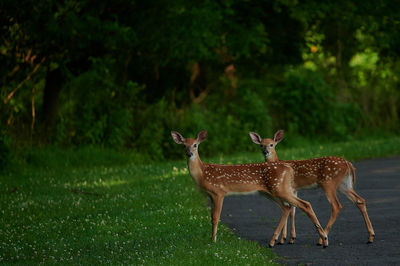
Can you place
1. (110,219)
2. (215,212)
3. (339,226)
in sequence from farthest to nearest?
(110,219) < (339,226) < (215,212)

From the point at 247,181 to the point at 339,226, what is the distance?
198cm

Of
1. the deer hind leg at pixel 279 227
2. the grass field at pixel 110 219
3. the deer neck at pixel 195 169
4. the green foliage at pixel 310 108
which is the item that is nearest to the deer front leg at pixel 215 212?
the grass field at pixel 110 219

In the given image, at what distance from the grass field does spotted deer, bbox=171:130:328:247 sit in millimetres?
590

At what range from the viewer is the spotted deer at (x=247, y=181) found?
9.74 m

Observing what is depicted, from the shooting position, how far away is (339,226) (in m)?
11.1

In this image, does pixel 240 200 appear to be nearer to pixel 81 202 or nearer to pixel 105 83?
pixel 81 202

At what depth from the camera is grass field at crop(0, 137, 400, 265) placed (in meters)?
8.97

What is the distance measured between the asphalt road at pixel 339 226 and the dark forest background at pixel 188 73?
799 centimetres

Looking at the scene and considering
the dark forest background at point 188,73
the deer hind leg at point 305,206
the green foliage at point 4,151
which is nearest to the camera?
the deer hind leg at point 305,206

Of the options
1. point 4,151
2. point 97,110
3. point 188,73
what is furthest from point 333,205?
point 188,73

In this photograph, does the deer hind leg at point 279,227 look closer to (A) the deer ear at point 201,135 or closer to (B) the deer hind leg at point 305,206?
(B) the deer hind leg at point 305,206

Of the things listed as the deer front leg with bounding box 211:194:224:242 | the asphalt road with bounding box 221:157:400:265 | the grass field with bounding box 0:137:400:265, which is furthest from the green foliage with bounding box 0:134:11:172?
the deer front leg with bounding box 211:194:224:242

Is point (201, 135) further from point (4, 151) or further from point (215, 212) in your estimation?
point (4, 151)

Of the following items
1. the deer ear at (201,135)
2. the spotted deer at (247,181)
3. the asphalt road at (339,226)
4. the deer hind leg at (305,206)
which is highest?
the deer ear at (201,135)
